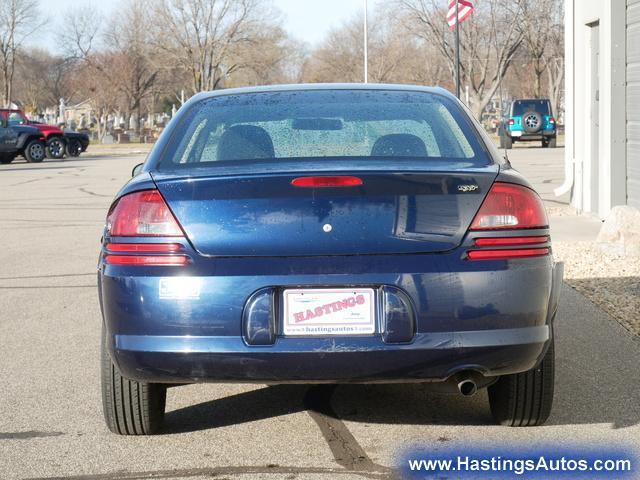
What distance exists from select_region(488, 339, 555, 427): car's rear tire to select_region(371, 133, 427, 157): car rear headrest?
3.18ft

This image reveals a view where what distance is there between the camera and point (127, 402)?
445 centimetres

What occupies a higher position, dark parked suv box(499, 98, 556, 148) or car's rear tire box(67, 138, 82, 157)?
dark parked suv box(499, 98, 556, 148)

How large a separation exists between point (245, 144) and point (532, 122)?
114 feet

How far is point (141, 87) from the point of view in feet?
254

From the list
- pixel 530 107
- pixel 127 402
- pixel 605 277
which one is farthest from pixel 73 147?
pixel 127 402

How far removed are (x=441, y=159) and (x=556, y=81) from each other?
61.9 metres

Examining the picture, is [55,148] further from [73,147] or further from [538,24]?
[538,24]

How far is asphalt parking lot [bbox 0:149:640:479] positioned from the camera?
4156 millimetres

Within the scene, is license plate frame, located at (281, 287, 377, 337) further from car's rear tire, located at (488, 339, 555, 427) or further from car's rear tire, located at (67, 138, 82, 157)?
car's rear tire, located at (67, 138, 82, 157)

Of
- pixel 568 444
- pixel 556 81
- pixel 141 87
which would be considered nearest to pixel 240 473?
pixel 568 444

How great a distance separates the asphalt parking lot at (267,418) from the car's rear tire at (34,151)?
2881 cm

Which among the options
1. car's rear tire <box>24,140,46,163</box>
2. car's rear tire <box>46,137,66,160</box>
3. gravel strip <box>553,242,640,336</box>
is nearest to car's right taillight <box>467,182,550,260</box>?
gravel strip <box>553,242,640,336</box>

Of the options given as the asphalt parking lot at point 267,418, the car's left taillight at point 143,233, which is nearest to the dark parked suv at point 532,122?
the asphalt parking lot at point 267,418

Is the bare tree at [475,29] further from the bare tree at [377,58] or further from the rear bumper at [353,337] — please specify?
the rear bumper at [353,337]
